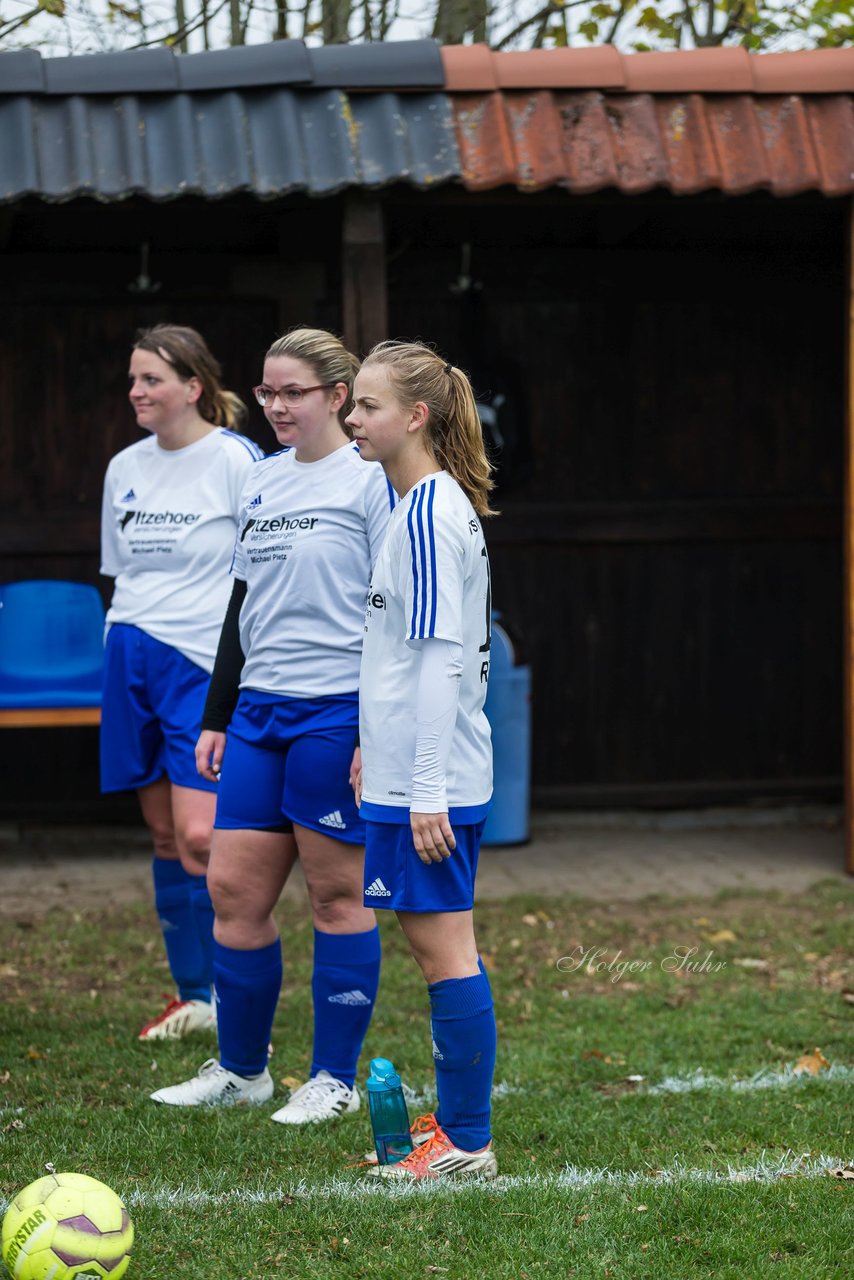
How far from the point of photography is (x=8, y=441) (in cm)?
816

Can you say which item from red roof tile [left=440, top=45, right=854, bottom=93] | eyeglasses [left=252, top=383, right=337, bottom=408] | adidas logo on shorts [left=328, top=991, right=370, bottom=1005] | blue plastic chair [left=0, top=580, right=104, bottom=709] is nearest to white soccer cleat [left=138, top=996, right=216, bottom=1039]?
adidas logo on shorts [left=328, top=991, right=370, bottom=1005]

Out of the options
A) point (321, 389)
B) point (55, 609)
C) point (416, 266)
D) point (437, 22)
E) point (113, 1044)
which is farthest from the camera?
point (437, 22)

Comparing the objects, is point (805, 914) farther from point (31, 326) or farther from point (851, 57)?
point (31, 326)

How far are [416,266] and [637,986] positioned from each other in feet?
14.3

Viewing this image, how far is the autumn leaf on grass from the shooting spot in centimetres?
455

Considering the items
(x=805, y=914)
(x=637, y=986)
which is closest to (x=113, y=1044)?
(x=637, y=986)

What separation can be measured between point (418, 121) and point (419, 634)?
3844mm

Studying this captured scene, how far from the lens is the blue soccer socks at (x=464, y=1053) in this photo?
3.49 metres

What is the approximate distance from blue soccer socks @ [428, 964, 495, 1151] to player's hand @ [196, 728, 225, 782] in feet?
3.39

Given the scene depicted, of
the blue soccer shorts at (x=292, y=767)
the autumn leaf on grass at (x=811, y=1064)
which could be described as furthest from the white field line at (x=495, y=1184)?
the blue soccer shorts at (x=292, y=767)

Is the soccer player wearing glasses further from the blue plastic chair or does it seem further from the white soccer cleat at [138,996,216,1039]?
the blue plastic chair

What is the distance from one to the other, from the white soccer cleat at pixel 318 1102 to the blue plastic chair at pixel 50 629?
4.02 m

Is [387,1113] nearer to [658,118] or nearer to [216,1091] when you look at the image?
[216,1091]

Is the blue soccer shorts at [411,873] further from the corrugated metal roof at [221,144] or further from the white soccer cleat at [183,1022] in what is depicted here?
the corrugated metal roof at [221,144]
